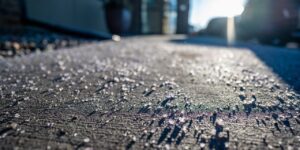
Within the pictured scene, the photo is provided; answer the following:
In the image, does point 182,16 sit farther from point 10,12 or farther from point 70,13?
point 10,12

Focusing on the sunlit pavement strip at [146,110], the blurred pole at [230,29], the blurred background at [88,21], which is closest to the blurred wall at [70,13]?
the blurred background at [88,21]

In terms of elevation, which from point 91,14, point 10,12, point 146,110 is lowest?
point 146,110

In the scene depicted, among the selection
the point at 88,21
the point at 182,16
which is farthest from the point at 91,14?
the point at 182,16

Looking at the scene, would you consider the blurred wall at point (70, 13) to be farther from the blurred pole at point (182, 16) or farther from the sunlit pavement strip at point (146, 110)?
the blurred pole at point (182, 16)

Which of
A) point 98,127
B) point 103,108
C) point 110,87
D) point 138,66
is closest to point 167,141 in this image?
point 98,127

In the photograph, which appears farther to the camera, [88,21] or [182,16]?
[182,16]

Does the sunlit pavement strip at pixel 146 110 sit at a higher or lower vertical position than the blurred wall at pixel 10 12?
lower

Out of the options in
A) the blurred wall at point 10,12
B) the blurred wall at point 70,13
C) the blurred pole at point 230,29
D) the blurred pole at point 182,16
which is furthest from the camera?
the blurred pole at point 182,16
